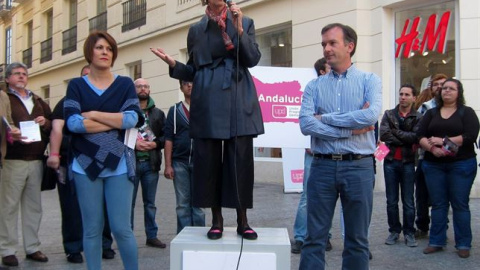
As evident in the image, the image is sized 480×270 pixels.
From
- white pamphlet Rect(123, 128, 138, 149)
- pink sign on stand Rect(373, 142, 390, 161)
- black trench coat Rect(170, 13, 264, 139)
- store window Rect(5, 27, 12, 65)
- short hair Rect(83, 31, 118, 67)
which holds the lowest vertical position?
pink sign on stand Rect(373, 142, 390, 161)

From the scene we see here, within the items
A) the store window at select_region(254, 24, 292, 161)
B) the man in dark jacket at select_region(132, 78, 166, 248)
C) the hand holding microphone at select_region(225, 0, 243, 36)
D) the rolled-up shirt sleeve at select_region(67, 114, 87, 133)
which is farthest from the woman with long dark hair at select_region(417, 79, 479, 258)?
the store window at select_region(254, 24, 292, 161)

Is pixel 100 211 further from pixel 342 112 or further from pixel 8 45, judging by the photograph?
pixel 8 45

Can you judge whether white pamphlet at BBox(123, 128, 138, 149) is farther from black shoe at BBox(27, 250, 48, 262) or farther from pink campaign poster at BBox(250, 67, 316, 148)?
pink campaign poster at BBox(250, 67, 316, 148)

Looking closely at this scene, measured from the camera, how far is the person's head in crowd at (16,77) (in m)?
5.76

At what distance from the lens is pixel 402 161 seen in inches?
253

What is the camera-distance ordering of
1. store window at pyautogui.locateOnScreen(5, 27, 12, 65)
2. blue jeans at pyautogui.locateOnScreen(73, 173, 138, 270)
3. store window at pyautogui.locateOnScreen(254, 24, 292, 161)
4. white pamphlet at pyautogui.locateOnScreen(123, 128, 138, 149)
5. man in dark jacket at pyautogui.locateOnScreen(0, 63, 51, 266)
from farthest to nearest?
1. store window at pyautogui.locateOnScreen(5, 27, 12, 65)
2. store window at pyautogui.locateOnScreen(254, 24, 292, 161)
3. man in dark jacket at pyautogui.locateOnScreen(0, 63, 51, 266)
4. white pamphlet at pyautogui.locateOnScreen(123, 128, 138, 149)
5. blue jeans at pyautogui.locateOnScreen(73, 173, 138, 270)

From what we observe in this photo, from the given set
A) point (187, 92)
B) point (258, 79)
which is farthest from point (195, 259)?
point (258, 79)

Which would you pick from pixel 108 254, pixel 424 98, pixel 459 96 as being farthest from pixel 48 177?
pixel 424 98

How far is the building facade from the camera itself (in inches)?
377

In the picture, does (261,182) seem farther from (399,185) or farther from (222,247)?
(222,247)

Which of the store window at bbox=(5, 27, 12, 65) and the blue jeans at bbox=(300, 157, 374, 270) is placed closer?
the blue jeans at bbox=(300, 157, 374, 270)

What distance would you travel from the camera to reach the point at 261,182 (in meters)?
12.3

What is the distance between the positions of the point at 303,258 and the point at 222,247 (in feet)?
2.42

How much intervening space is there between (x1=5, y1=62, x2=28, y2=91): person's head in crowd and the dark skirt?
2739 millimetres
